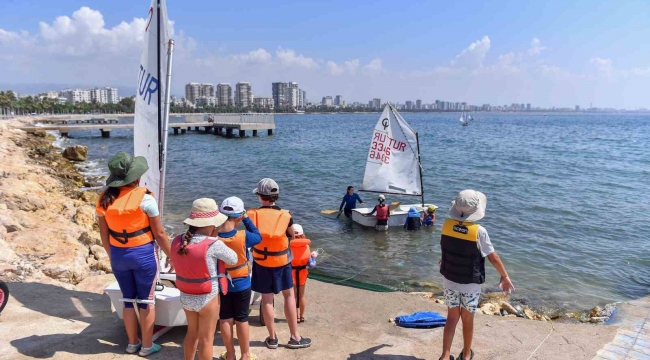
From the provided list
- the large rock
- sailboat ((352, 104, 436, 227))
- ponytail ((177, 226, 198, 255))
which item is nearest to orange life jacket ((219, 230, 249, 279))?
ponytail ((177, 226, 198, 255))

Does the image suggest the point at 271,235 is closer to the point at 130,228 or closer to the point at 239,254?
the point at 239,254

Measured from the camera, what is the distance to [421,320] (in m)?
6.08

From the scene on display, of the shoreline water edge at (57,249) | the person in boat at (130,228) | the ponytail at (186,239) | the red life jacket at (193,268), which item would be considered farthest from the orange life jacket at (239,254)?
the shoreline water edge at (57,249)

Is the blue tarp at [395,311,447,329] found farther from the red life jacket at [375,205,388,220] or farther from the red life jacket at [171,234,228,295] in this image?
the red life jacket at [375,205,388,220]

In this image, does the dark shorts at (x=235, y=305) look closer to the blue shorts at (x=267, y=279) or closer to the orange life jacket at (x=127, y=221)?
the blue shorts at (x=267, y=279)

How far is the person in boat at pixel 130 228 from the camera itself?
166 inches

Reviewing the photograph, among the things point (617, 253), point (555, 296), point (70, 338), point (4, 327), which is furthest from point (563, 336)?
point (617, 253)

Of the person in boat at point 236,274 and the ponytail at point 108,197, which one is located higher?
the ponytail at point 108,197

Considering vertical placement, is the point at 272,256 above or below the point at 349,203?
above

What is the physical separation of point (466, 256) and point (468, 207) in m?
0.48

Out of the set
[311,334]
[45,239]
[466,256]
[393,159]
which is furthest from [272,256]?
[393,159]

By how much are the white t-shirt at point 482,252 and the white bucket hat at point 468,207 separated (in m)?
0.15

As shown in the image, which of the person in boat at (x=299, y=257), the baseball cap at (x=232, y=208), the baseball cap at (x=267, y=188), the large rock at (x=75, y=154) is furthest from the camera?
the large rock at (x=75, y=154)

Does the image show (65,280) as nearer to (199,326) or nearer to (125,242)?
(125,242)
